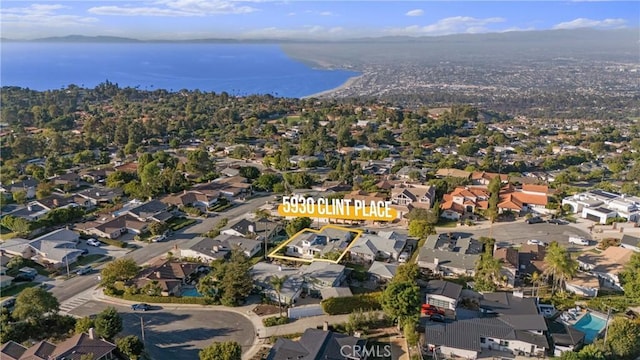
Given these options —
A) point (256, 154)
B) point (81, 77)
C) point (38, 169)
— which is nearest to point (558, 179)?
point (256, 154)

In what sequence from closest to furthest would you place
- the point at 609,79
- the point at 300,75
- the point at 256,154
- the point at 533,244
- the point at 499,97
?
the point at 533,244, the point at 256,154, the point at 499,97, the point at 609,79, the point at 300,75

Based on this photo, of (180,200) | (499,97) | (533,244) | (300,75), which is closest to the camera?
(533,244)

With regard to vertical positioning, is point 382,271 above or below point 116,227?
above

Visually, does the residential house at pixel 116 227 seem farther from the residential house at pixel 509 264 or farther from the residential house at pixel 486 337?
the residential house at pixel 509 264

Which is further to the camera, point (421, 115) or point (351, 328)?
point (421, 115)

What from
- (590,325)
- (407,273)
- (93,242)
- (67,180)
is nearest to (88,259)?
(93,242)

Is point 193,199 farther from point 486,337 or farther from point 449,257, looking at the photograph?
point 486,337

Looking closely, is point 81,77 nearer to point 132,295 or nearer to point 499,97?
point 499,97
